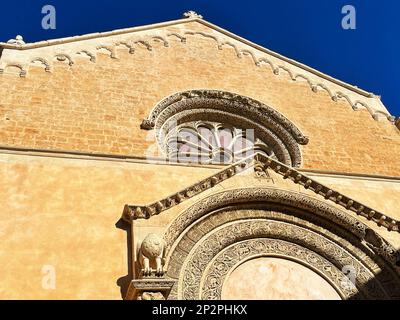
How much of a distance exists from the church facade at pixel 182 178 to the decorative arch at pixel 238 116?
33 millimetres

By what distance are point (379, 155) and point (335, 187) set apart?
8.16ft

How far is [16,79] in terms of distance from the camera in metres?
10.8

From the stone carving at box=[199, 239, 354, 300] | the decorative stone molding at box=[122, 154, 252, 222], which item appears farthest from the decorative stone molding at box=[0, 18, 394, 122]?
the stone carving at box=[199, 239, 354, 300]

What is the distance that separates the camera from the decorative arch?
1188 cm

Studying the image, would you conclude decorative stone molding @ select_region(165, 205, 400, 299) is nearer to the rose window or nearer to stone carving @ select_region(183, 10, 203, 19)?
the rose window

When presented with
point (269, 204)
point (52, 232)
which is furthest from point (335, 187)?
point (52, 232)

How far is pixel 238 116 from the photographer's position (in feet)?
41.4

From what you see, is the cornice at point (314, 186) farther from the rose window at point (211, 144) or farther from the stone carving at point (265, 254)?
the rose window at point (211, 144)

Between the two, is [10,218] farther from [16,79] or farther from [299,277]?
[299,277]

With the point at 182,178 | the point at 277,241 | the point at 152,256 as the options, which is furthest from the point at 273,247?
the point at 152,256

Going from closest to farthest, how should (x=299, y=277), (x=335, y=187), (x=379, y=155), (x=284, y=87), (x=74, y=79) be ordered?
(x=299, y=277) → (x=335, y=187) → (x=74, y=79) → (x=379, y=155) → (x=284, y=87)

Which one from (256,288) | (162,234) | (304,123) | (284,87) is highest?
(284,87)

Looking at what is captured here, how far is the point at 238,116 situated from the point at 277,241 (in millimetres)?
4250

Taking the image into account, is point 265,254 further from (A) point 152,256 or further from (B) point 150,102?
(B) point 150,102
